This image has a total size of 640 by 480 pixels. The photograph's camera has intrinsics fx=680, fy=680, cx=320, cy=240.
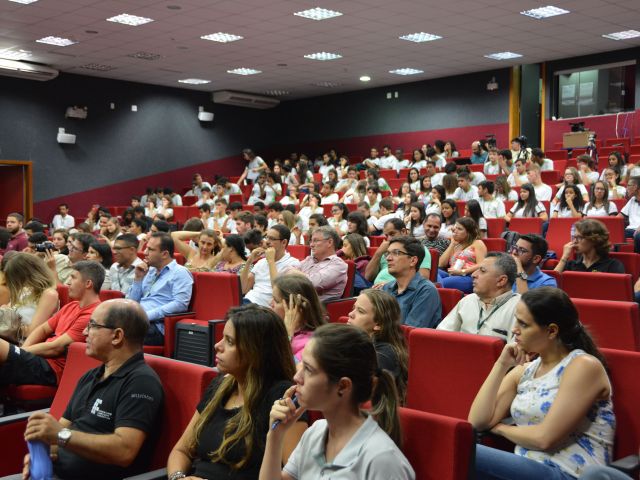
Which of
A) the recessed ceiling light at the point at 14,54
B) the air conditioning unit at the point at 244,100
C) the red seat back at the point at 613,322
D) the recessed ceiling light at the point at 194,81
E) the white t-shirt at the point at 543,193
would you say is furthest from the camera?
the air conditioning unit at the point at 244,100

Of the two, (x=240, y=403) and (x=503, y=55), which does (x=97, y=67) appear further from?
(x=240, y=403)

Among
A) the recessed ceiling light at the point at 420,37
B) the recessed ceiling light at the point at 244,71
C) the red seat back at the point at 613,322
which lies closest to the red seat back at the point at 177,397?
the red seat back at the point at 613,322

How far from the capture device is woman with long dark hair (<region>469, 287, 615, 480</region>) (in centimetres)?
193

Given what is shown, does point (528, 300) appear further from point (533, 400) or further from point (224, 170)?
point (224, 170)

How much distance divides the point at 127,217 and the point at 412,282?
693cm

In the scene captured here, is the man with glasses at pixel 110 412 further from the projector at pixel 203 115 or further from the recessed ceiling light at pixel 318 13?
the projector at pixel 203 115

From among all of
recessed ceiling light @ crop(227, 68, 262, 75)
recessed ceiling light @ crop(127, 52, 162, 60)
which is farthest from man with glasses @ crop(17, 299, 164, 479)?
recessed ceiling light @ crop(227, 68, 262, 75)

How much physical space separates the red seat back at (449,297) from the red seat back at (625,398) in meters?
1.51

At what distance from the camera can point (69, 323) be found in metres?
3.48

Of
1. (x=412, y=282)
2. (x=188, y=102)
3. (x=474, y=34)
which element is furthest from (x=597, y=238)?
(x=188, y=102)

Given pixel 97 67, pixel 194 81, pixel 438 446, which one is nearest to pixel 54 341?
pixel 438 446

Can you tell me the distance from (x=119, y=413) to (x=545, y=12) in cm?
883

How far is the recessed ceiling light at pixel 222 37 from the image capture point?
1022cm

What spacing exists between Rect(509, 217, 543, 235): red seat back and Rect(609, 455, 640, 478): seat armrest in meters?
4.49
